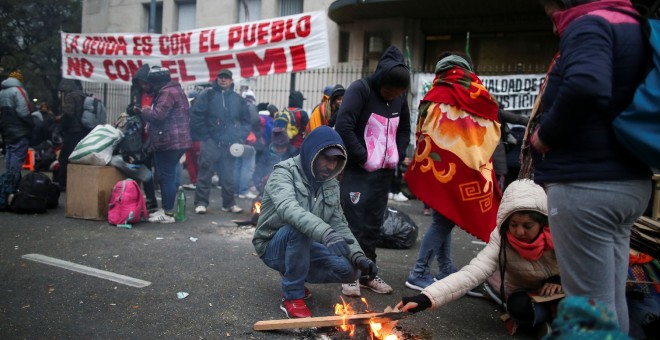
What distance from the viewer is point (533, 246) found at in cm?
329

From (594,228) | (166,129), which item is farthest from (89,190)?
(594,228)

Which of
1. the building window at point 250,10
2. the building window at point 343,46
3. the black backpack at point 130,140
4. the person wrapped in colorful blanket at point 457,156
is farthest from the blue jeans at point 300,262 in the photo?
the building window at point 250,10

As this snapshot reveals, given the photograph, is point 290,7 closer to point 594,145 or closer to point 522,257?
point 522,257

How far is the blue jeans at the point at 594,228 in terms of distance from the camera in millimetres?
2068

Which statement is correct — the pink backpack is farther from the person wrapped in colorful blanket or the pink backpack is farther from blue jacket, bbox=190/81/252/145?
the person wrapped in colorful blanket

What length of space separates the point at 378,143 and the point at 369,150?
0.10 metres

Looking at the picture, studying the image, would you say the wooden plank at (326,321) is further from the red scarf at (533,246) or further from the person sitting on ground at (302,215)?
the red scarf at (533,246)

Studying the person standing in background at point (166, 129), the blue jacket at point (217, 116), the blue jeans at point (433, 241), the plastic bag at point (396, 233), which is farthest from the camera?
the blue jacket at point (217, 116)

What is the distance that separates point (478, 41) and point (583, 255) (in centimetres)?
1222

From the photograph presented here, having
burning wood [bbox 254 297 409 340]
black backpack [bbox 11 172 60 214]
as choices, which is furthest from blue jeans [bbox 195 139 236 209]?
burning wood [bbox 254 297 409 340]

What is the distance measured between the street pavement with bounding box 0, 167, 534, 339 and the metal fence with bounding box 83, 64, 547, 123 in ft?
27.4

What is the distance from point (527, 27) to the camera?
12375mm

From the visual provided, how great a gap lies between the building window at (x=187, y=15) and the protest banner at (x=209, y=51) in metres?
7.13

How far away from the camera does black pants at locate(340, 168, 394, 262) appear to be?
13.5ft
